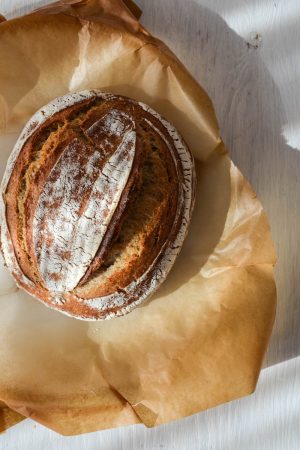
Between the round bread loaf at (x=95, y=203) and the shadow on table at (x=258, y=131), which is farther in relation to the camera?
the shadow on table at (x=258, y=131)

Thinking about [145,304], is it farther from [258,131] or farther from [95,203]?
[258,131]

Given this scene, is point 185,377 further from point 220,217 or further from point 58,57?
point 58,57

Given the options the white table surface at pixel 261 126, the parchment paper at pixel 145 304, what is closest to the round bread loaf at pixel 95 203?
the parchment paper at pixel 145 304

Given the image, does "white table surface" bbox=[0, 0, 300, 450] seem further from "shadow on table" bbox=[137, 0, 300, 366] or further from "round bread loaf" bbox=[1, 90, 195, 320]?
"round bread loaf" bbox=[1, 90, 195, 320]

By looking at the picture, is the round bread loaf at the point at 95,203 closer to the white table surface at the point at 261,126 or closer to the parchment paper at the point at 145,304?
the parchment paper at the point at 145,304

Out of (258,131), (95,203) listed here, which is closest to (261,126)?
(258,131)

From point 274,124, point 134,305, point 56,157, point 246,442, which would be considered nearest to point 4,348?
point 134,305
